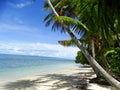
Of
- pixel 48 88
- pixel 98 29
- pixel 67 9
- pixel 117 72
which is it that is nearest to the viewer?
pixel 98 29

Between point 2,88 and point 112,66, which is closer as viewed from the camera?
point 2,88

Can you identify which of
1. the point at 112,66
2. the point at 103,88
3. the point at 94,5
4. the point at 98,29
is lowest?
the point at 103,88

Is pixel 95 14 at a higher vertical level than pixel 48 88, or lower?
higher

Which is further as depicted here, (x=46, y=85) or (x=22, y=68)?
(x=22, y=68)

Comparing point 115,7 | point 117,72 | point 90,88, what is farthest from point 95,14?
point 117,72

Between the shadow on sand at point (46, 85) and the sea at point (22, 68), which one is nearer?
the shadow on sand at point (46, 85)

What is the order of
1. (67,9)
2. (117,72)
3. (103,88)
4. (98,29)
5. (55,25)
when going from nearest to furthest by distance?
(98,29)
(103,88)
(117,72)
(67,9)
(55,25)

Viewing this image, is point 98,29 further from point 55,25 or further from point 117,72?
point 55,25

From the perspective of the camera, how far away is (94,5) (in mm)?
10203

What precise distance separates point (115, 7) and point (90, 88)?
5.71 meters

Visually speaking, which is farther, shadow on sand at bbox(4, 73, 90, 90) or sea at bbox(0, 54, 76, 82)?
sea at bbox(0, 54, 76, 82)

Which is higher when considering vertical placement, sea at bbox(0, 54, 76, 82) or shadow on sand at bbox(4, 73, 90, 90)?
sea at bbox(0, 54, 76, 82)

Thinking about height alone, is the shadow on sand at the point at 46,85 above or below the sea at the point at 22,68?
below

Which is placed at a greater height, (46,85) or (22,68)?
(22,68)
